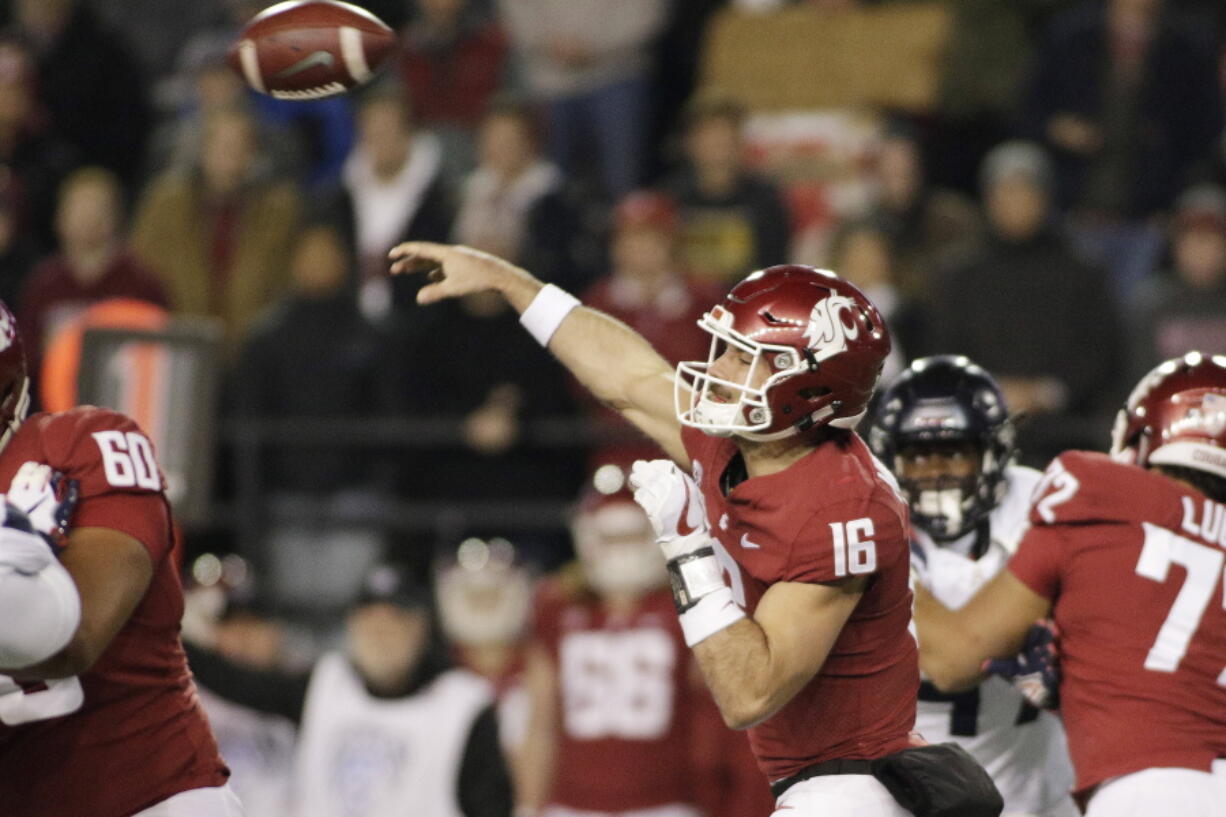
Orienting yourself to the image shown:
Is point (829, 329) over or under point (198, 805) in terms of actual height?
over

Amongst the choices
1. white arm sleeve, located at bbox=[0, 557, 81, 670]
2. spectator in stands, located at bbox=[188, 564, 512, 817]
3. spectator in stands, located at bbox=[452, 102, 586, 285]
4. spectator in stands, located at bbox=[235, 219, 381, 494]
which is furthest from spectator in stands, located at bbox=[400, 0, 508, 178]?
white arm sleeve, located at bbox=[0, 557, 81, 670]

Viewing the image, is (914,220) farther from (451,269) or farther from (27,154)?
(27,154)

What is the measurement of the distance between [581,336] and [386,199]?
16.5 ft

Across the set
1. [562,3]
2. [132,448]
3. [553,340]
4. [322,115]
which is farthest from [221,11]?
[132,448]

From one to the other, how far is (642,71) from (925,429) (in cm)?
538

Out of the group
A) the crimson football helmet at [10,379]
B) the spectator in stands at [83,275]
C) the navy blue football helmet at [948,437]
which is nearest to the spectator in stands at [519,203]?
the spectator in stands at [83,275]

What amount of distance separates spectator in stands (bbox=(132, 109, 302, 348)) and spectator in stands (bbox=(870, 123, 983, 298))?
3.01 m

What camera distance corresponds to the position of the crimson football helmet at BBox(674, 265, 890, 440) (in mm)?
3957

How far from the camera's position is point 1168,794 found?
4.27 m

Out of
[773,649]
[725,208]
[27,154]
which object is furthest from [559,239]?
[773,649]

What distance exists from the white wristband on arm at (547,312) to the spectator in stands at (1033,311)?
369 centimetres

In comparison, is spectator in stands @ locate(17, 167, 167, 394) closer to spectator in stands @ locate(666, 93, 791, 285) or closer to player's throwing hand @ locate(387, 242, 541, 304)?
spectator in stands @ locate(666, 93, 791, 285)

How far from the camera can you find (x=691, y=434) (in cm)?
443

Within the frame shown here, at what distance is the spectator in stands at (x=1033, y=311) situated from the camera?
809cm
